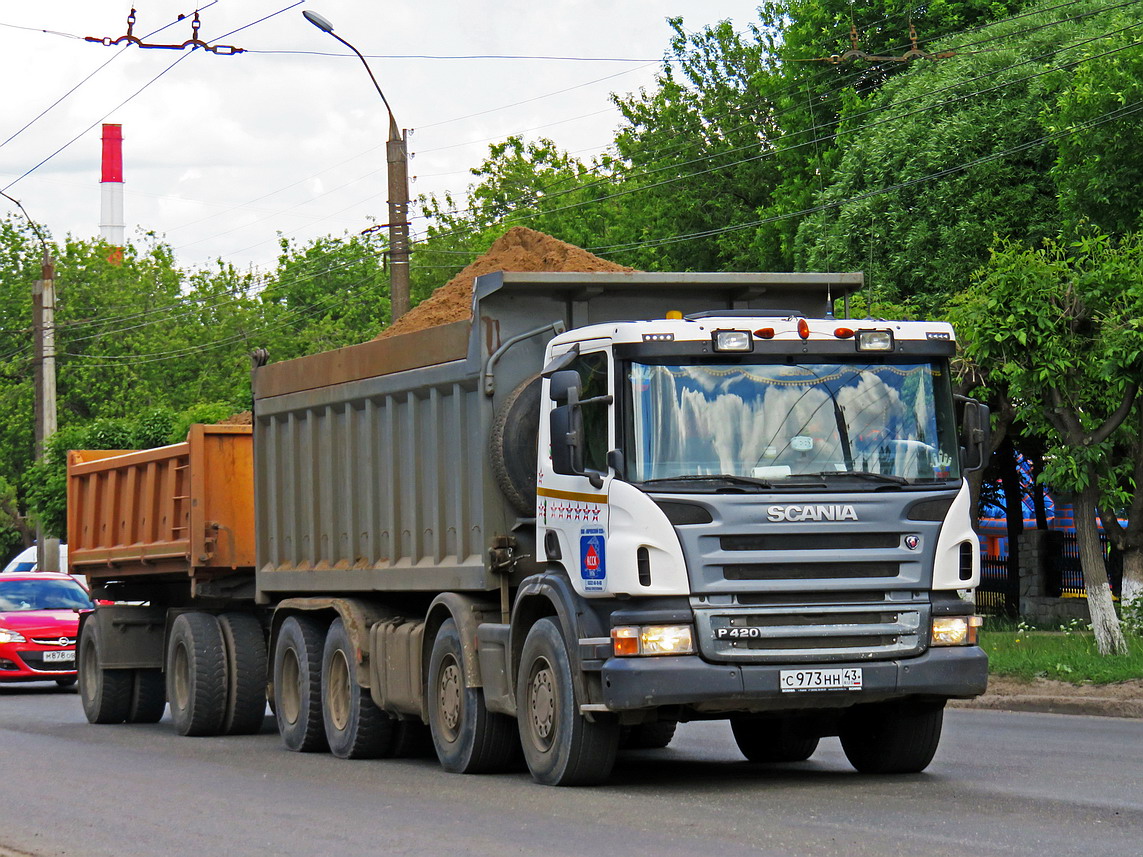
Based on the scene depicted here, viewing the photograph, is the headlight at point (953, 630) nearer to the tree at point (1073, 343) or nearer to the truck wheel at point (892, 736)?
the truck wheel at point (892, 736)

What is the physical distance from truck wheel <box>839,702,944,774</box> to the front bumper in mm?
557

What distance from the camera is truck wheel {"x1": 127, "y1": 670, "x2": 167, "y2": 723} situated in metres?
18.7

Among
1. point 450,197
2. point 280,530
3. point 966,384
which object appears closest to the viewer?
point 280,530

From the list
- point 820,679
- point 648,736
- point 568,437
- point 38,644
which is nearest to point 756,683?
point 820,679

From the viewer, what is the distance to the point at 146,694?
18703 millimetres

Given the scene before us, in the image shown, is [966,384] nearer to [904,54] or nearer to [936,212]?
[936,212]

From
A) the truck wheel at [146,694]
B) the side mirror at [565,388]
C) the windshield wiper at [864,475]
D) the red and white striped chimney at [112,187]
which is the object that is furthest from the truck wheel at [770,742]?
the red and white striped chimney at [112,187]

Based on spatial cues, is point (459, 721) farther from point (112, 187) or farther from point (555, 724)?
point (112, 187)

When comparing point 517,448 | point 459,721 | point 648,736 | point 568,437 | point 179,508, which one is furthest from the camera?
point 179,508

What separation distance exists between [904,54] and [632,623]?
30.1 meters

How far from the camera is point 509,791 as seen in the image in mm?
10828

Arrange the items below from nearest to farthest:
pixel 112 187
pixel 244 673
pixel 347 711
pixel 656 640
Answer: pixel 656 640 → pixel 347 711 → pixel 244 673 → pixel 112 187

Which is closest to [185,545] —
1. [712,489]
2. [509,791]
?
[509,791]

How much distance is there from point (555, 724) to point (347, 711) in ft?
11.7
